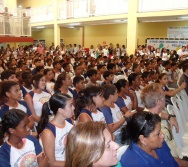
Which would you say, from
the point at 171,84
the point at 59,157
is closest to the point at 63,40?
the point at 171,84

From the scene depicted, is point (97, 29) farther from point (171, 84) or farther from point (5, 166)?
point (5, 166)

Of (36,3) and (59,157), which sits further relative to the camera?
(36,3)

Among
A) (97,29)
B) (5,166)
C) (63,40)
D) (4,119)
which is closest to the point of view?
(5,166)

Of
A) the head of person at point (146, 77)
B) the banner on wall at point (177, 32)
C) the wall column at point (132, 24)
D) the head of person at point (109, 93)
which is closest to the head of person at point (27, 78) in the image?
the head of person at point (109, 93)

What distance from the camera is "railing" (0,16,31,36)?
36.9ft

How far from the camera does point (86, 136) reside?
1.37 metres

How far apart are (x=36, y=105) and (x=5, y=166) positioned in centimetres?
187

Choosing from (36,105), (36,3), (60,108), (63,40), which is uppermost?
(36,3)

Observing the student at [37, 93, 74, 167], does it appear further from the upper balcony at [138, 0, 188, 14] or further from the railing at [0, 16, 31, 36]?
the railing at [0, 16, 31, 36]

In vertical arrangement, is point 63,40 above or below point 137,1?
below

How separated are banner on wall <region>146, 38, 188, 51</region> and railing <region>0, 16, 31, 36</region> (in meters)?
8.05

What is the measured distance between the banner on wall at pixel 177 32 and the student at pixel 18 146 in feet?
46.3

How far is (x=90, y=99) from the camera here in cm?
314

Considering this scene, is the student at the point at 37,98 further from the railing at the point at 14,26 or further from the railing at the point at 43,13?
the railing at the point at 43,13
